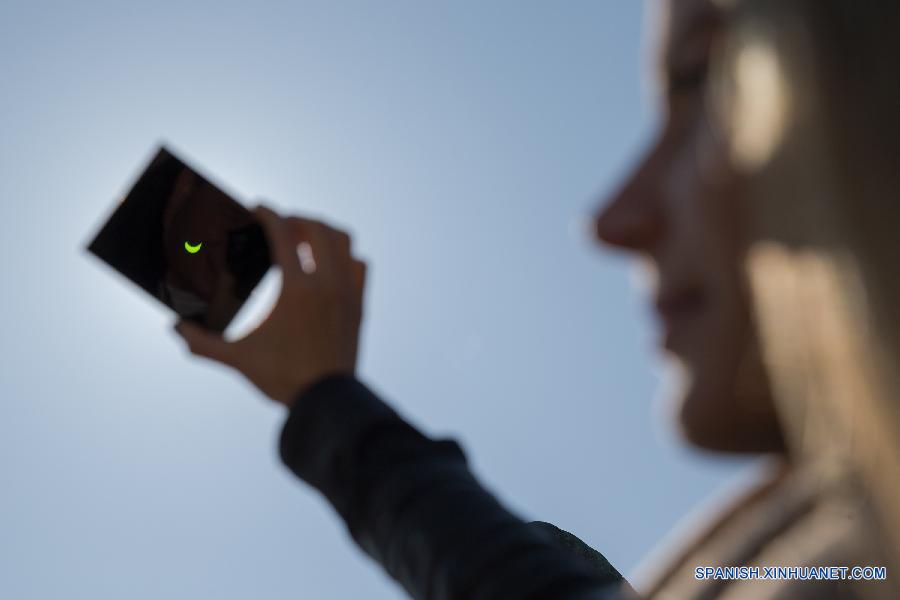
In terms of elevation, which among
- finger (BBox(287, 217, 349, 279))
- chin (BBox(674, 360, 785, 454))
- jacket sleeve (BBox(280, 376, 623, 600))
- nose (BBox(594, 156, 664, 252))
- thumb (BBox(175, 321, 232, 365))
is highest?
nose (BBox(594, 156, 664, 252))

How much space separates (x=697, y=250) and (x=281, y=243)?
1.34 m

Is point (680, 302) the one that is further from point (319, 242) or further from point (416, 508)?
point (319, 242)

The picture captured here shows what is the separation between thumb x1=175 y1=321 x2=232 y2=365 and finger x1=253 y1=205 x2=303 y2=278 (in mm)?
231

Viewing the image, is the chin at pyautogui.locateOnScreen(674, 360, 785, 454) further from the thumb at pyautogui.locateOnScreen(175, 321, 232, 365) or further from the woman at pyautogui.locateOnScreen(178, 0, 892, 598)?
the thumb at pyautogui.locateOnScreen(175, 321, 232, 365)

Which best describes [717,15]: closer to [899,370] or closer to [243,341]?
[899,370]

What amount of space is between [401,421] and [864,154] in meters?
1.18

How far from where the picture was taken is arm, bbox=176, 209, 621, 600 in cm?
154

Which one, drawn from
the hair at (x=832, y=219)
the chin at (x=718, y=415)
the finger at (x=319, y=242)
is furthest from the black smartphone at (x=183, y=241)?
the hair at (x=832, y=219)

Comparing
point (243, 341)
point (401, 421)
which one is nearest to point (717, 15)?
point (401, 421)

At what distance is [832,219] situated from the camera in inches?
32.4

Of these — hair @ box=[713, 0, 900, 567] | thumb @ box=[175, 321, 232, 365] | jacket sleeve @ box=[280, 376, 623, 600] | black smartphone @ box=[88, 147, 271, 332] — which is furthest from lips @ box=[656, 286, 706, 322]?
black smartphone @ box=[88, 147, 271, 332]

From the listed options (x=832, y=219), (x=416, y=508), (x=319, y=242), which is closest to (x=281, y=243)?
(x=319, y=242)

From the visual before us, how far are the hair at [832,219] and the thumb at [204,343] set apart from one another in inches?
57.0

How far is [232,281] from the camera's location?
2.58 metres
